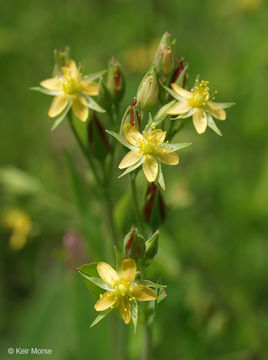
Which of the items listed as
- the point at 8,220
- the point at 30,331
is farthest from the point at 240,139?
the point at 30,331

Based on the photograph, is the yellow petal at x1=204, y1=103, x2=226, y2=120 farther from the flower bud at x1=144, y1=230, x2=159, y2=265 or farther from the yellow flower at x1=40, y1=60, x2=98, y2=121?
the flower bud at x1=144, y1=230, x2=159, y2=265

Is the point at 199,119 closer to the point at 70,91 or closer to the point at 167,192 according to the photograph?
the point at 70,91

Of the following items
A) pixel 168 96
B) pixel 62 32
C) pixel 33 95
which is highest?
pixel 62 32

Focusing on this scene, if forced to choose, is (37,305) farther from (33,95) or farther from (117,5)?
(117,5)

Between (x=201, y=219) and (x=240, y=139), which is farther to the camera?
(x=240, y=139)

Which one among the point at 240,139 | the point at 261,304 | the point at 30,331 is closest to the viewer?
the point at 30,331

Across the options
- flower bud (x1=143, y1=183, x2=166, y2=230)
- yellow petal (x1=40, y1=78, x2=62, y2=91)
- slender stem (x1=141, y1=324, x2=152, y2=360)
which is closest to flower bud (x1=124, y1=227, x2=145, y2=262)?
flower bud (x1=143, y1=183, x2=166, y2=230)

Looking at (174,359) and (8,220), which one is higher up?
(8,220)
